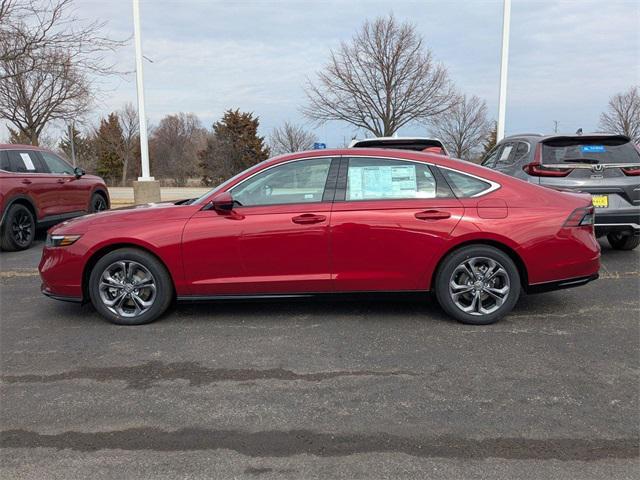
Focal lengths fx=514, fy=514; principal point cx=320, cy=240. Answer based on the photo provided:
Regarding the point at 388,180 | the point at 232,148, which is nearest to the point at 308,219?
the point at 388,180

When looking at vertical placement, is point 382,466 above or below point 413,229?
below

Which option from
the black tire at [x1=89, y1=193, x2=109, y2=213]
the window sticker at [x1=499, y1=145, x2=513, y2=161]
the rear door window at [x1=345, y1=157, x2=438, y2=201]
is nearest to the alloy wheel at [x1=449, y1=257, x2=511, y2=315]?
the rear door window at [x1=345, y1=157, x2=438, y2=201]

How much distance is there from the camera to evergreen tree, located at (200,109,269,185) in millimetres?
48844

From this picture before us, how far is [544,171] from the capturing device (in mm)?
6371

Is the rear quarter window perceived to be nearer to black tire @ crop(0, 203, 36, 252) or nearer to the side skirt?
the side skirt

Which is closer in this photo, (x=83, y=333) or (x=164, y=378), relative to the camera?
(x=164, y=378)

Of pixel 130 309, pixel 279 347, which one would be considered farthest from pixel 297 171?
pixel 130 309

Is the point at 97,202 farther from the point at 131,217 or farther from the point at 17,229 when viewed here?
the point at 131,217

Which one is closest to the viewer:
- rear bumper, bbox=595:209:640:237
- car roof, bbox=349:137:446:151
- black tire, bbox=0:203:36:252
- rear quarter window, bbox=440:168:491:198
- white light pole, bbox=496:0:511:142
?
rear quarter window, bbox=440:168:491:198

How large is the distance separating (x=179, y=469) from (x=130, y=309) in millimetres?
2355

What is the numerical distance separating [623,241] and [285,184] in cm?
558

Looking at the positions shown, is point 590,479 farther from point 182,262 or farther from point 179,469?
point 182,262

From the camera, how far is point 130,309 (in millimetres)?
4590

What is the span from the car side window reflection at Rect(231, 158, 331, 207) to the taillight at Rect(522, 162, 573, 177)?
3.23 m
